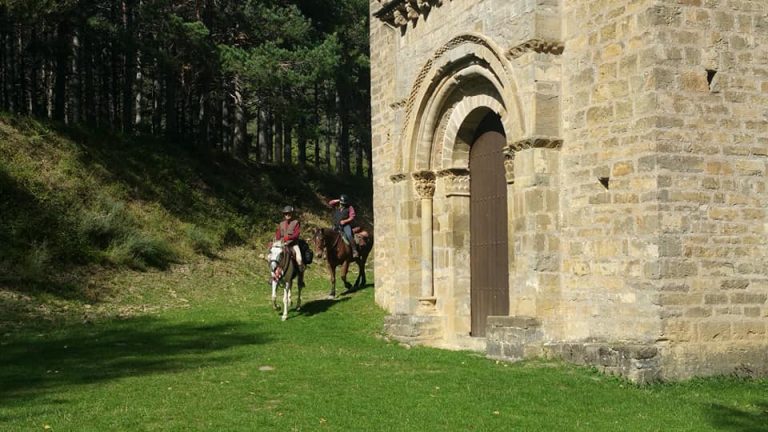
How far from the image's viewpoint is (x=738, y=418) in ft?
24.5

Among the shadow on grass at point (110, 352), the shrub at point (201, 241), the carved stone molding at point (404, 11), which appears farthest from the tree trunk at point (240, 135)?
the shadow on grass at point (110, 352)

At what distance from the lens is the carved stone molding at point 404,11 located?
1388 cm

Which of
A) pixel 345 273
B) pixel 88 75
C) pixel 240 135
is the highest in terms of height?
pixel 88 75

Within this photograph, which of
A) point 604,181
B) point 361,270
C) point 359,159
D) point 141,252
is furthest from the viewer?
point 359,159

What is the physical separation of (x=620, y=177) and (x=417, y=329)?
A: 16.1 feet

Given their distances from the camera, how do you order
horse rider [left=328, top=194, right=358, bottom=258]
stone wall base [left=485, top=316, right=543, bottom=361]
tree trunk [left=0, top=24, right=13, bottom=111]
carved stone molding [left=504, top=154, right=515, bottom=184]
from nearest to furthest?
stone wall base [left=485, top=316, right=543, bottom=361], carved stone molding [left=504, top=154, right=515, bottom=184], horse rider [left=328, top=194, right=358, bottom=258], tree trunk [left=0, top=24, right=13, bottom=111]

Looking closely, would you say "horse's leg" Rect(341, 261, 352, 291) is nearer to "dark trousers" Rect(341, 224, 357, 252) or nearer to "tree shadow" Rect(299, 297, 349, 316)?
"dark trousers" Rect(341, 224, 357, 252)

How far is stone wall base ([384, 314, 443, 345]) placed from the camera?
1345 centimetres

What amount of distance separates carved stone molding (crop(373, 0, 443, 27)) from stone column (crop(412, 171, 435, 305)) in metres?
2.88

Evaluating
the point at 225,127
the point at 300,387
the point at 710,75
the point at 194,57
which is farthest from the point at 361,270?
the point at 225,127

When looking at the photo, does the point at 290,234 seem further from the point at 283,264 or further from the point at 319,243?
the point at 319,243

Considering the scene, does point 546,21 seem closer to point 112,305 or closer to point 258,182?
point 112,305

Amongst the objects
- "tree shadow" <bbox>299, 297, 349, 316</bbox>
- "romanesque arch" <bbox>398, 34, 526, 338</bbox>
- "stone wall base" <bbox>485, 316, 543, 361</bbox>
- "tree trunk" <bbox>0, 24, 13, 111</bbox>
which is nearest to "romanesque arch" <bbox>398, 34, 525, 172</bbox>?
"romanesque arch" <bbox>398, 34, 526, 338</bbox>

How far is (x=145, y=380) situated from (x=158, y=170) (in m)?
16.9
